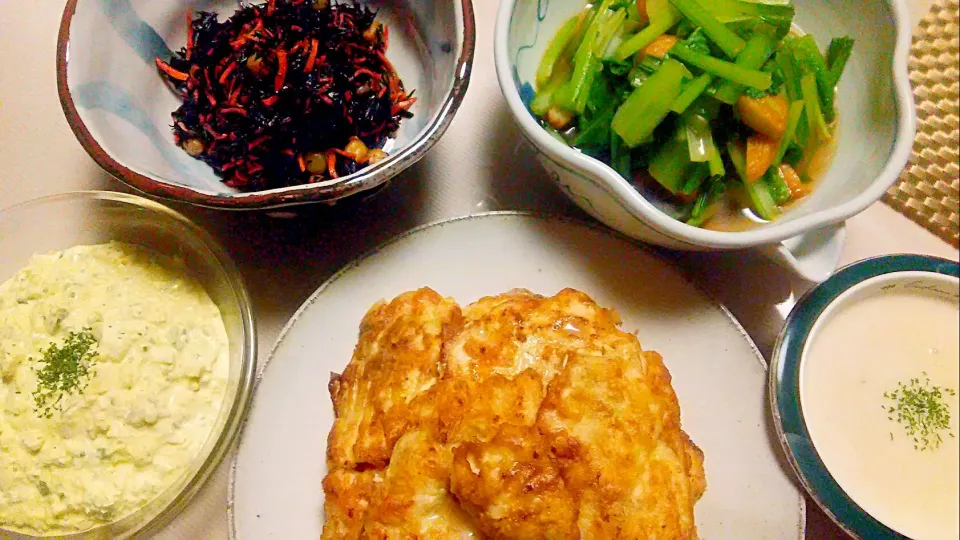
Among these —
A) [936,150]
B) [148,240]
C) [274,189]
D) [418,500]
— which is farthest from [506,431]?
[936,150]

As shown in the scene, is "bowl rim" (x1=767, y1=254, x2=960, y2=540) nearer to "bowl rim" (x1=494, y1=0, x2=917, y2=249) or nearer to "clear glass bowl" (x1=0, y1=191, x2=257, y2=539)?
"bowl rim" (x1=494, y1=0, x2=917, y2=249)

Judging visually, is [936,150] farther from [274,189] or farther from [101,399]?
[101,399]

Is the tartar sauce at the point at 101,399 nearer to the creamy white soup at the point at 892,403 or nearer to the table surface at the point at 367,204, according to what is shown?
the table surface at the point at 367,204

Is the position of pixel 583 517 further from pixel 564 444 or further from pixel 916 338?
pixel 916 338

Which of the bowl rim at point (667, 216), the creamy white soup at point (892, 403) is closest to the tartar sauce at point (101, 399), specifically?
the bowl rim at point (667, 216)

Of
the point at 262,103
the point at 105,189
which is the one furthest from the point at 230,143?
the point at 105,189

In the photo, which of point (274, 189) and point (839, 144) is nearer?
point (274, 189)

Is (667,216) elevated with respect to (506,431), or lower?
elevated

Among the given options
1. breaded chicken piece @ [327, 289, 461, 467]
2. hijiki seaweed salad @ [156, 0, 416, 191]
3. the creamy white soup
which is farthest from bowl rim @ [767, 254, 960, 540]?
hijiki seaweed salad @ [156, 0, 416, 191]
